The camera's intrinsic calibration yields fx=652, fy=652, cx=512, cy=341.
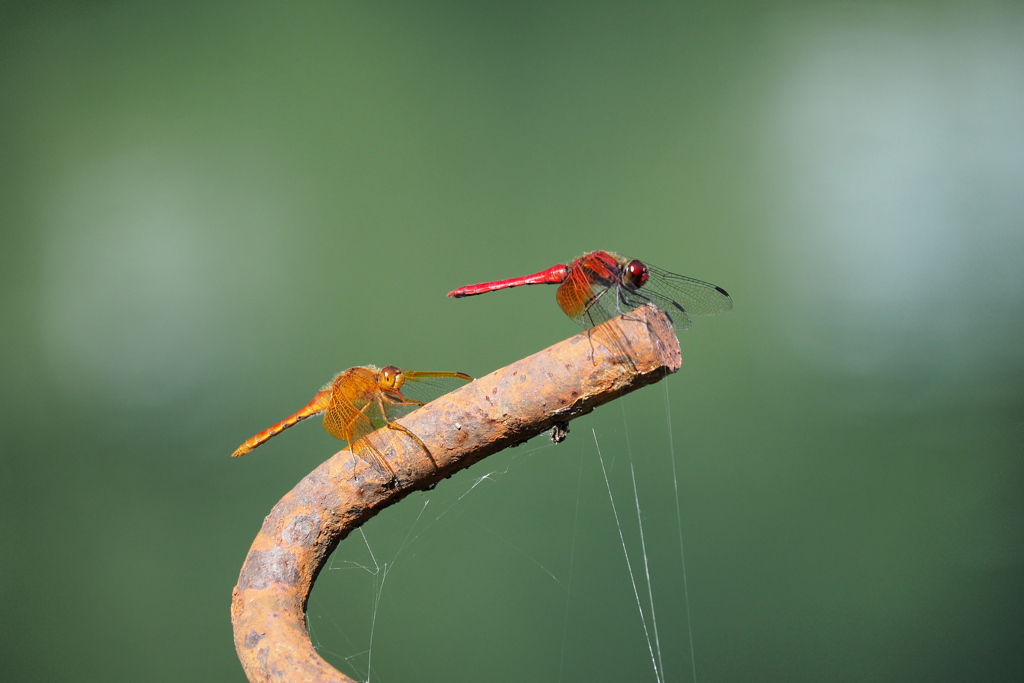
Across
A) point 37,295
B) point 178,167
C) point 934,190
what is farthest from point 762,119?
point 37,295

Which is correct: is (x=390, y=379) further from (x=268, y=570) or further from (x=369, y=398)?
(x=268, y=570)

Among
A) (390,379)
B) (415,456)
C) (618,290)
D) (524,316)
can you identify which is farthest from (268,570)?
(524,316)

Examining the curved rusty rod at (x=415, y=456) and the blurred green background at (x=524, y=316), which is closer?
the curved rusty rod at (x=415, y=456)

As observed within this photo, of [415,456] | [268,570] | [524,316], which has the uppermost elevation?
[524,316]

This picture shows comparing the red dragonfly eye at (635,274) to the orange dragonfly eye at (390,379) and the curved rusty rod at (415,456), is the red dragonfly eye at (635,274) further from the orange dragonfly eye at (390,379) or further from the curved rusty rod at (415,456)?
the orange dragonfly eye at (390,379)

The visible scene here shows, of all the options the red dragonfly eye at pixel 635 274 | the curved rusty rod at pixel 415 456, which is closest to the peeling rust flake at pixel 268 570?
the curved rusty rod at pixel 415 456

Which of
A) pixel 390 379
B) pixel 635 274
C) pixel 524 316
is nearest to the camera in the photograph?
pixel 635 274
